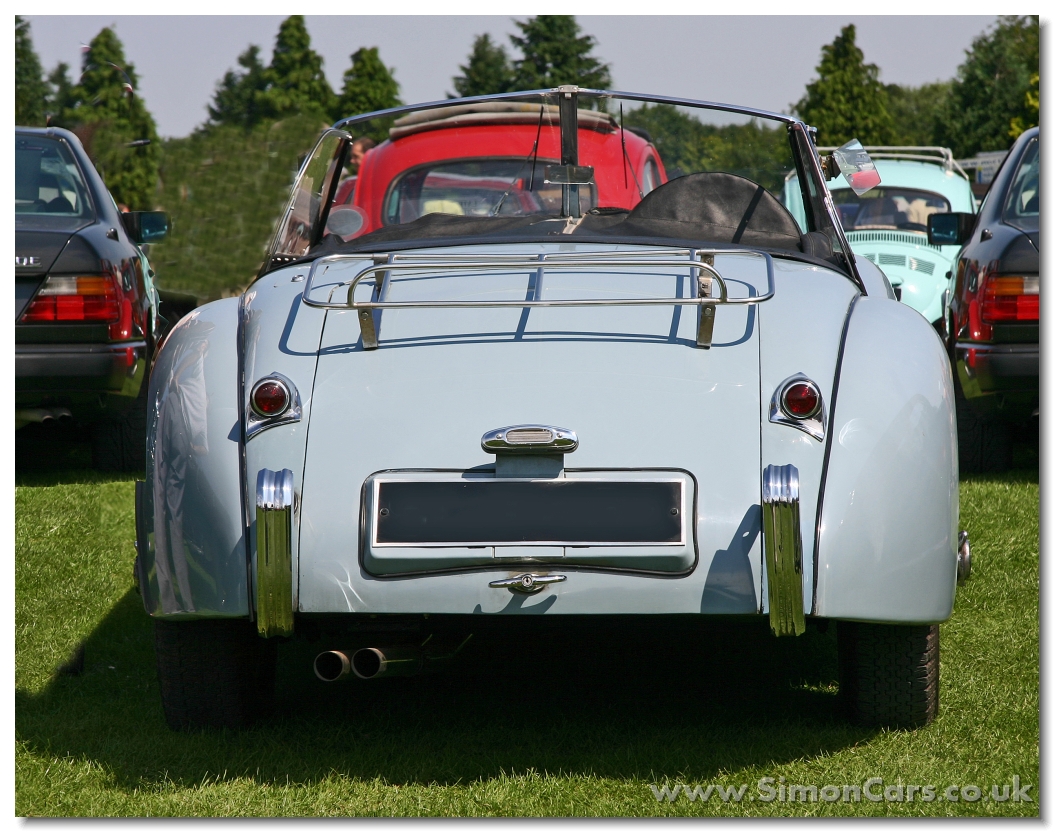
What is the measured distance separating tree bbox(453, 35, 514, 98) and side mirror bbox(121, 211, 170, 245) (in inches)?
1521

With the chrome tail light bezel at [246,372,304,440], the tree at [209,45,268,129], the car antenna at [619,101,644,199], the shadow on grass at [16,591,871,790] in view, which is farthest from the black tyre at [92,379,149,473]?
the tree at [209,45,268,129]

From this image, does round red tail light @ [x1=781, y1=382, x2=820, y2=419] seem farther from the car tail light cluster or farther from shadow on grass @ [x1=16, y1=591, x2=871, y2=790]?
the car tail light cluster

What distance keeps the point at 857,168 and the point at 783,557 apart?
6.39ft

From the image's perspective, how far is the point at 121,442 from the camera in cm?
671

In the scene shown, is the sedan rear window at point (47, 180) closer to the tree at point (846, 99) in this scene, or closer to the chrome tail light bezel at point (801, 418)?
the chrome tail light bezel at point (801, 418)

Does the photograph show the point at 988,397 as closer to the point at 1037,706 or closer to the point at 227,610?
the point at 1037,706

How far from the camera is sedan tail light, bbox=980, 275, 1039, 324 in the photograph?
573 centimetres

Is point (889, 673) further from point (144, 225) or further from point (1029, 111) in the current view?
point (1029, 111)

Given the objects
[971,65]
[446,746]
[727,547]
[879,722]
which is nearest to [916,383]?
[727,547]

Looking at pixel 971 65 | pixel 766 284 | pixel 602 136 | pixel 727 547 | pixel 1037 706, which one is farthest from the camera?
pixel 971 65

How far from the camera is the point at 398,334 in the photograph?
9.96ft

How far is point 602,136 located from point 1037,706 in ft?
7.73

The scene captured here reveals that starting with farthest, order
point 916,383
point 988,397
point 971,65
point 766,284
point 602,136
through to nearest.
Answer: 1. point 971,65
2. point 988,397
3. point 602,136
4. point 766,284
5. point 916,383

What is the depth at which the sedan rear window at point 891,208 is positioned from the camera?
9758mm
